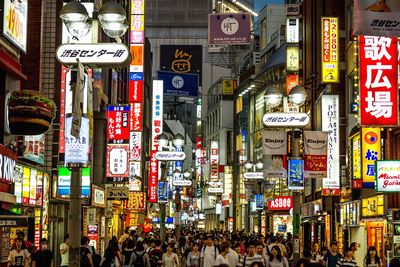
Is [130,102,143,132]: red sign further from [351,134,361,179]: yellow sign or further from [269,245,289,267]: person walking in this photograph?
[269,245,289,267]: person walking

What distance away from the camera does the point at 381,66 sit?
29.7 m

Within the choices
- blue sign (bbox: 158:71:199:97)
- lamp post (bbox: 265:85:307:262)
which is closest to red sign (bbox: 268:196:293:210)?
lamp post (bbox: 265:85:307:262)

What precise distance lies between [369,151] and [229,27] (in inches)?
1524

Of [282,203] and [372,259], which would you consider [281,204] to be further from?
[372,259]

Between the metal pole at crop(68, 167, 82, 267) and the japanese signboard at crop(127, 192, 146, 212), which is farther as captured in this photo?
the japanese signboard at crop(127, 192, 146, 212)

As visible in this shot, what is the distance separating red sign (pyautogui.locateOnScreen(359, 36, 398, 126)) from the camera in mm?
29219

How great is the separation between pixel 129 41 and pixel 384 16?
4132 centimetres

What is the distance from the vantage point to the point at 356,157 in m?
37.4

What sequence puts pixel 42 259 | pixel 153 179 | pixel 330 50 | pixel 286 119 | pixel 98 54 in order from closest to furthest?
pixel 98 54 < pixel 42 259 < pixel 286 119 < pixel 330 50 < pixel 153 179

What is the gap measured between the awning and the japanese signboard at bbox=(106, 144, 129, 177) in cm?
2055

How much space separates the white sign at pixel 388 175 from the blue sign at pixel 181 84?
93.5m

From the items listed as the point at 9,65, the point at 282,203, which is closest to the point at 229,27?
the point at 282,203

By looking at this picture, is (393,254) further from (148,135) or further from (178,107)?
(178,107)

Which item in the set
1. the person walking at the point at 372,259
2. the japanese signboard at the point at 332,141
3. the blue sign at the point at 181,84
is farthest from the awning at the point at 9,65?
the blue sign at the point at 181,84
